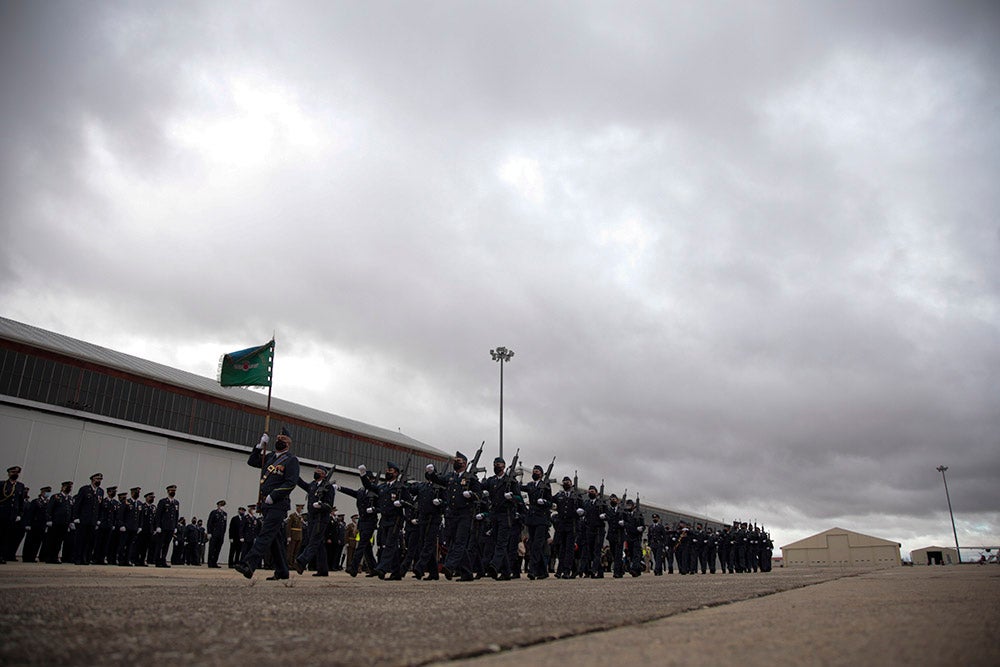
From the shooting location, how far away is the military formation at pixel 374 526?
11594 mm

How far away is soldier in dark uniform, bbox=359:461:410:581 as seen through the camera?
11898 mm

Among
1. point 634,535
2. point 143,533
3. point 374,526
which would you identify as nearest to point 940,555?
point 634,535

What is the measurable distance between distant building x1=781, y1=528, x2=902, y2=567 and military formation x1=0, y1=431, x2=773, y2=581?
51.5 meters

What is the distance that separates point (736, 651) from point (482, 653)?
1.25 m

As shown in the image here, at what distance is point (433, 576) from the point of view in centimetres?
1223

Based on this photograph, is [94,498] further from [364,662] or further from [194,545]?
[364,662]

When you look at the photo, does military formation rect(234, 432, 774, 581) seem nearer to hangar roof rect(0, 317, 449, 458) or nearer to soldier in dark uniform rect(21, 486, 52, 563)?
soldier in dark uniform rect(21, 486, 52, 563)

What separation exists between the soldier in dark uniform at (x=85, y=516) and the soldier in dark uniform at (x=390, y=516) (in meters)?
9.24

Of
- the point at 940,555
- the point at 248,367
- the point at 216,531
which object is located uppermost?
the point at 248,367

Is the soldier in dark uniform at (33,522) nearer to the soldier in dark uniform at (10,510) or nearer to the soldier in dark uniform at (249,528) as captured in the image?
the soldier in dark uniform at (10,510)

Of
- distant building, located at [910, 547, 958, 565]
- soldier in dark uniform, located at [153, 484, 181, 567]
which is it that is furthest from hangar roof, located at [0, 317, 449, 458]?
distant building, located at [910, 547, 958, 565]

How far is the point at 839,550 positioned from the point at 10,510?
74.6 metres

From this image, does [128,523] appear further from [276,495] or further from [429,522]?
[276,495]

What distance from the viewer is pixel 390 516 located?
1261 centimetres
